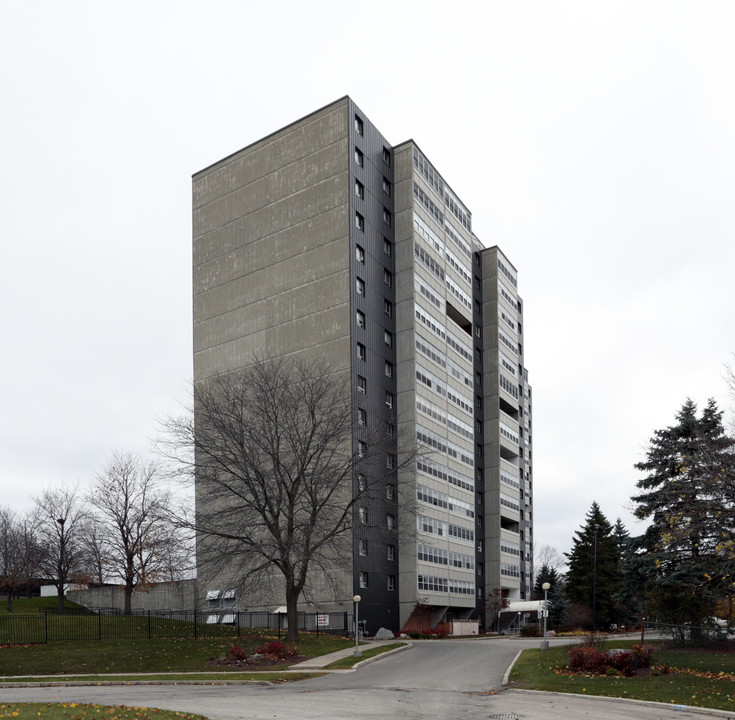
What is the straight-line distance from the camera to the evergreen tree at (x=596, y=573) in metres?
70.9

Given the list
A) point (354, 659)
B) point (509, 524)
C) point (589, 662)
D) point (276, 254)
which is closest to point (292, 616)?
point (354, 659)

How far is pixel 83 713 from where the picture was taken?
55.4ft

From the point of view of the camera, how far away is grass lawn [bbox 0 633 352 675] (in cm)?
3359

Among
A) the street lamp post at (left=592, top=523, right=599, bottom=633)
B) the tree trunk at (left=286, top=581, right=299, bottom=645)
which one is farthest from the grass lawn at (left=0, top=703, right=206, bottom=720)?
the street lamp post at (left=592, top=523, right=599, bottom=633)

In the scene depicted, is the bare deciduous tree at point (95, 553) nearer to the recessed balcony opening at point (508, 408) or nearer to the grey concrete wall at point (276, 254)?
the grey concrete wall at point (276, 254)

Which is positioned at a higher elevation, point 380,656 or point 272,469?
A: point 272,469

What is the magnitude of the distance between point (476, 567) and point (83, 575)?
1535 inches

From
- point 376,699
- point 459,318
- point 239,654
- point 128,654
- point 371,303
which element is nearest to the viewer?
point 376,699

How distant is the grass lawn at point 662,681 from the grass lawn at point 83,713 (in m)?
13.5

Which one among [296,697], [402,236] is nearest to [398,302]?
[402,236]

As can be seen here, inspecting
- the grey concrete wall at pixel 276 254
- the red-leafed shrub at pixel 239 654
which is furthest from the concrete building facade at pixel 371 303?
the red-leafed shrub at pixel 239 654

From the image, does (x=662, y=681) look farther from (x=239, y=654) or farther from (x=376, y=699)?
(x=239, y=654)

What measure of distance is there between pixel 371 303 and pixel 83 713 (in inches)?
2114

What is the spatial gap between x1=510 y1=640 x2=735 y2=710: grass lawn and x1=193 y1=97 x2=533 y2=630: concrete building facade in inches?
1086
